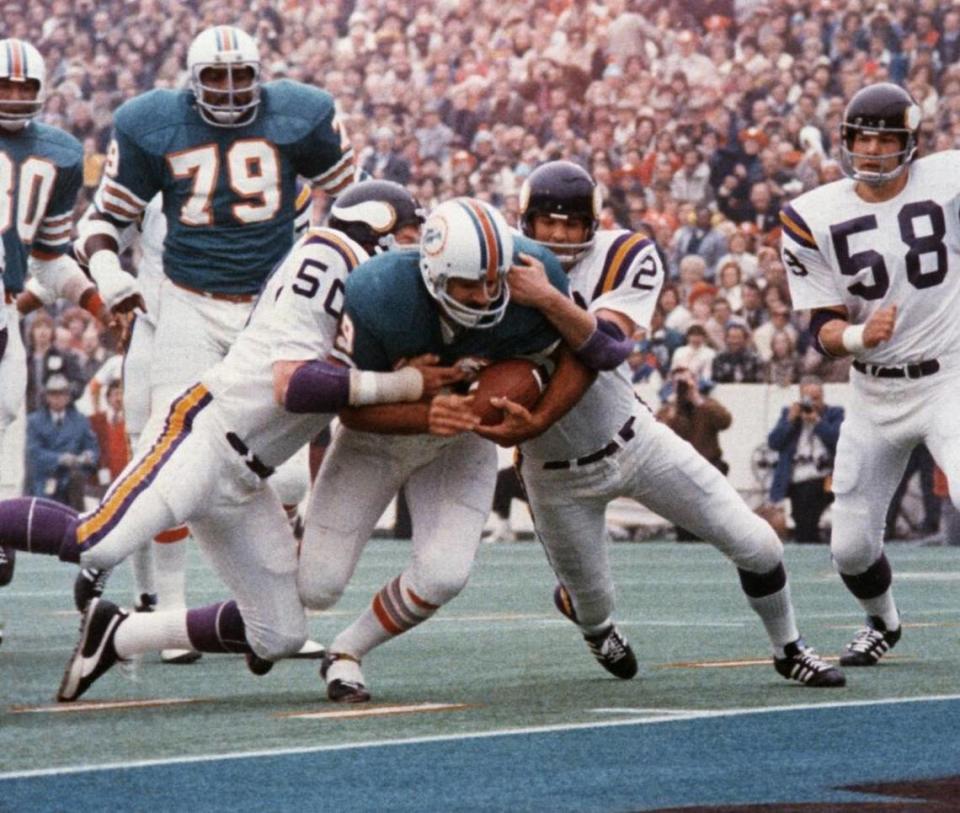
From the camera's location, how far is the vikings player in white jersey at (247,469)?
493 centimetres

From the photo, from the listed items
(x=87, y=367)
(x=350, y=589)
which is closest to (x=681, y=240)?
(x=87, y=367)

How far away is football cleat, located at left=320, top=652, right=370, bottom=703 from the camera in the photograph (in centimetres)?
523

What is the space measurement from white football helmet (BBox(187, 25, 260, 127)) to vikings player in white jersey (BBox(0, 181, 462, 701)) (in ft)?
4.64

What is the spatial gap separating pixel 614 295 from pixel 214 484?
112 centimetres

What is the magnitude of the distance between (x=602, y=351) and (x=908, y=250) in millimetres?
1474

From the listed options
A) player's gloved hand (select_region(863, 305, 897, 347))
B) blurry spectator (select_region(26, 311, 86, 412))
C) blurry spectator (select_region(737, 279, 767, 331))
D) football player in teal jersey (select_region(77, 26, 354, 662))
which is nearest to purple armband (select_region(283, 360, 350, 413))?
player's gloved hand (select_region(863, 305, 897, 347))

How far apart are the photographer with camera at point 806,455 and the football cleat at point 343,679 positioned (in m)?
7.93

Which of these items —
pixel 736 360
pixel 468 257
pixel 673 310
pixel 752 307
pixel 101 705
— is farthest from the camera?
pixel 673 310

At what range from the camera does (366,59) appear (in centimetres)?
1847

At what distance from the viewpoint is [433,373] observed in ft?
16.1

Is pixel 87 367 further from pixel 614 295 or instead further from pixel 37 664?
pixel 614 295

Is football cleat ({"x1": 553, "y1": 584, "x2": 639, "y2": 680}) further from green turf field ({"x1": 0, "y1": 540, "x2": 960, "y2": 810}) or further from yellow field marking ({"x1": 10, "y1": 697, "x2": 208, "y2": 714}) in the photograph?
yellow field marking ({"x1": 10, "y1": 697, "x2": 208, "y2": 714})

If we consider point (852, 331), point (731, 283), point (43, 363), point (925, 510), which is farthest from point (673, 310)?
point (852, 331)

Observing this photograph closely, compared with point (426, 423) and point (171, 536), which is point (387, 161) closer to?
point (171, 536)
